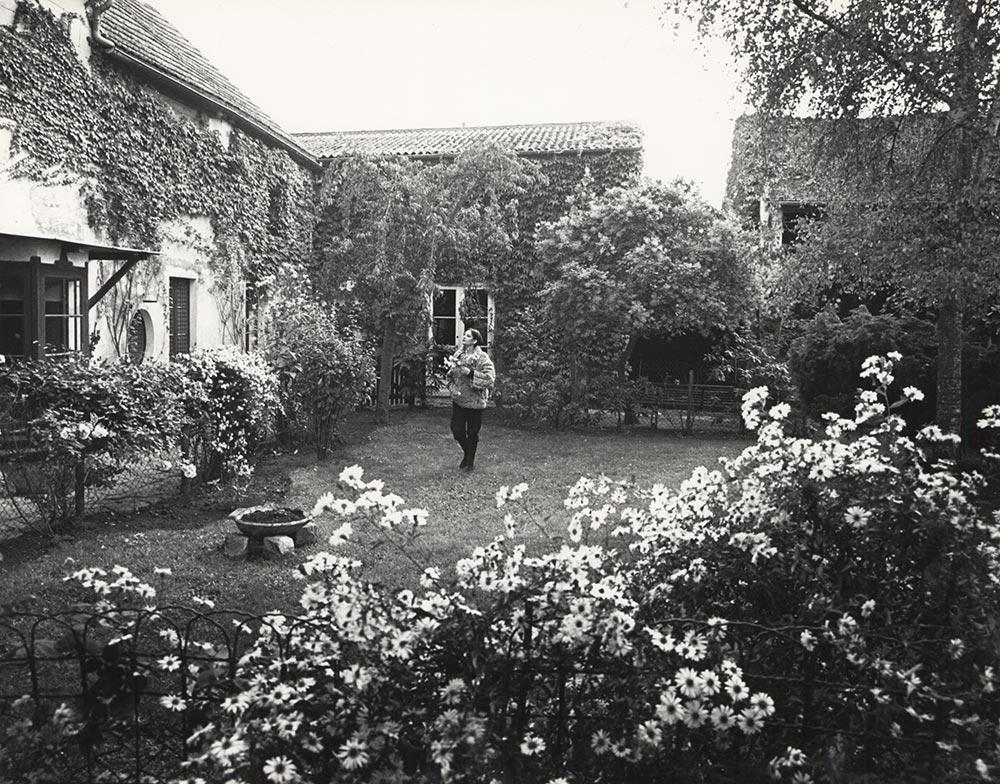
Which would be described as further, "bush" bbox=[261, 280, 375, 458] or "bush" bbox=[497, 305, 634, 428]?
"bush" bbox=[497, 305, 634, 428]

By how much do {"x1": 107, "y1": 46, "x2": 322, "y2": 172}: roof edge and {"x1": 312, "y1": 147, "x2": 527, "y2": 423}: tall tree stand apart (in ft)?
4.65

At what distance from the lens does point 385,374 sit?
14.0m

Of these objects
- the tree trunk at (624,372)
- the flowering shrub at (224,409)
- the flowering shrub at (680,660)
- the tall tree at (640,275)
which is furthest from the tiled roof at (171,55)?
the flowering shrub at (680,660)

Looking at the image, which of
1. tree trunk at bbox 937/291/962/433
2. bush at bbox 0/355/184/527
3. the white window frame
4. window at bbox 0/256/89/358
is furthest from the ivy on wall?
tree trunk at bbox 937/291/962/433

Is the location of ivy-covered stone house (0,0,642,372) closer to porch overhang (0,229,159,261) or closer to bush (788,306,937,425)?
porch overhang (0,229,159,261)

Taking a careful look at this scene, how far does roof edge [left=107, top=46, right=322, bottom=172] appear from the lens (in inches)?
434

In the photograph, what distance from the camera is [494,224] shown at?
46.9ft

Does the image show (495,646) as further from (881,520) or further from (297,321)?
(297,321)

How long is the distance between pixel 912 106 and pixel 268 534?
7.32 m

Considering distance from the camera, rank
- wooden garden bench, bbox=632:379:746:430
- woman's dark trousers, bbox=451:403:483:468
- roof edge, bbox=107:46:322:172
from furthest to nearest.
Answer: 1. wooden garden bench, bbox=632:379:746:430
2. roof edge, bbox=107:46:322:172
3. woman's dark trousers, bbox=451:403:483:468

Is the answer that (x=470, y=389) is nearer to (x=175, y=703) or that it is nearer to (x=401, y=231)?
(x=401, y=231)

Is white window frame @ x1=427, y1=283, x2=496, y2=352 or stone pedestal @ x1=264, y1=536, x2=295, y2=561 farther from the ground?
white window frame @ x1=427, y1=283, x2=496, y2=352

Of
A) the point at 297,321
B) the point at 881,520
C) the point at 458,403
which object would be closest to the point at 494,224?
the point at 297,321

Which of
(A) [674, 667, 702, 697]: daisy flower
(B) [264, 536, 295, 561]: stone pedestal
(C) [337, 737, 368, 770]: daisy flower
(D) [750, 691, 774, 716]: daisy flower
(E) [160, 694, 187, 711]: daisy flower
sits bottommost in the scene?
(B) [264, 536, 295, 561]: stone pedestal
